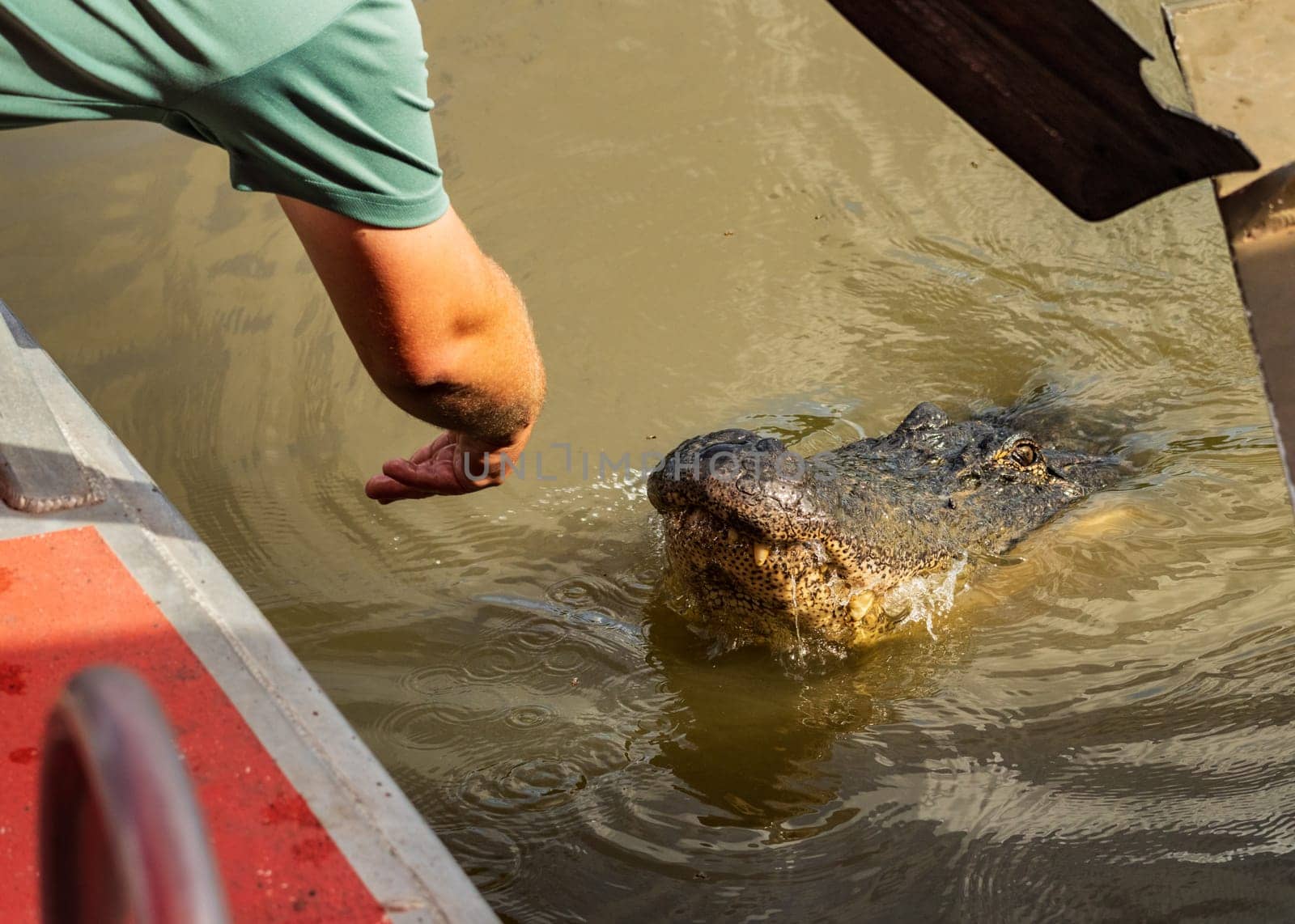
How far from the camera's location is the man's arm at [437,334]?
2.11 meters

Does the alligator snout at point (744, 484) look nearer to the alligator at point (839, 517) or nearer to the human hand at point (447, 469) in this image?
the alligator at point (839, 517)

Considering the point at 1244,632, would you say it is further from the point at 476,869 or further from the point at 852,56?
the point at 852,56

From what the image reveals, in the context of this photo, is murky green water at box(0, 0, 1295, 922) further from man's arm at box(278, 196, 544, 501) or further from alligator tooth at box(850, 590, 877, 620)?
man's arm at box(278, 196, 544, 501)

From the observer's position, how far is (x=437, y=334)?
2285 mm

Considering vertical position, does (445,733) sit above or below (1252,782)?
below

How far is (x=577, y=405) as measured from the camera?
14.4 feet

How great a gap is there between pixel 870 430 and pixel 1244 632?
1649mm

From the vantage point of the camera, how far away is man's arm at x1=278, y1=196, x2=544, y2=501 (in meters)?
2.11

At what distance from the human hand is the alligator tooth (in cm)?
95

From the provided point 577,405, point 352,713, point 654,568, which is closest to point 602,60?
point 577,405

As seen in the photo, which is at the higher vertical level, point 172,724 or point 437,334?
point 437,334

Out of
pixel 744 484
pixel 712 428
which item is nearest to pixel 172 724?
pixel 744 484

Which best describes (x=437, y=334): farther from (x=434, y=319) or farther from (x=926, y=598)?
(x=926, y=598)

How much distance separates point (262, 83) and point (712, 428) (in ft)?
8.91
